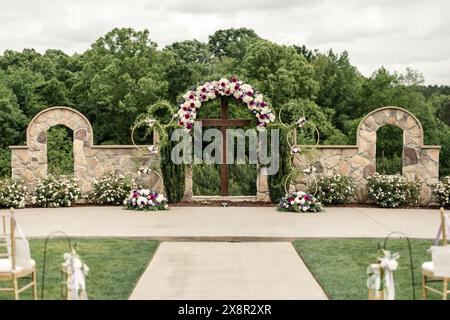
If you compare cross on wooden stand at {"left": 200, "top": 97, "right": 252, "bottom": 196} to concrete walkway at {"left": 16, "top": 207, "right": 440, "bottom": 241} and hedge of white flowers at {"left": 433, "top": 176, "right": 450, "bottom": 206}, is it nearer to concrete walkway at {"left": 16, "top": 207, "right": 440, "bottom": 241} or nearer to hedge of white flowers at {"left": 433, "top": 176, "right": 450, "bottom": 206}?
concrete walkway at {"left": 16, "top": 207, "right": 440, "bottom": 241}

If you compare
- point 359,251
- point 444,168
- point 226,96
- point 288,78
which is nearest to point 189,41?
point 288,78

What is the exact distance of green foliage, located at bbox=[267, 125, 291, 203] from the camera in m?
14.2

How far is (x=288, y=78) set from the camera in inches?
1314

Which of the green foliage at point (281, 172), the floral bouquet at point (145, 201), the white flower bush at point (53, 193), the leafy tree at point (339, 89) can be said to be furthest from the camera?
the leafy tree at point (339, 89)

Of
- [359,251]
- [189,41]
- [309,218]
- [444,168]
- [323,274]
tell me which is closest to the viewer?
[323,274]

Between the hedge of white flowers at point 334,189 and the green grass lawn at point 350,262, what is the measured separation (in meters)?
4.21

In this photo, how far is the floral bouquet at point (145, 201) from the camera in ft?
44.4

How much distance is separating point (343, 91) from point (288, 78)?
22.2 ft

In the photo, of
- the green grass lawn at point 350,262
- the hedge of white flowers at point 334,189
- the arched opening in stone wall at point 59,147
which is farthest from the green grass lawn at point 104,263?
the arched opening in stone wall at point 59,147

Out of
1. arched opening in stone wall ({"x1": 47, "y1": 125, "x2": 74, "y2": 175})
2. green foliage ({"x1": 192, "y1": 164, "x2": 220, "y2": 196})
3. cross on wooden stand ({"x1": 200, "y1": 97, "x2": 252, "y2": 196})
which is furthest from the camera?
arched opening in stone wall ({"x1": 47, "y1": 125, "x2": 74, "y2": 175})

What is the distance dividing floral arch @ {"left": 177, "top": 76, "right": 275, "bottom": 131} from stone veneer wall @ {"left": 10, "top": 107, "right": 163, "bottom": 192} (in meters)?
1.47

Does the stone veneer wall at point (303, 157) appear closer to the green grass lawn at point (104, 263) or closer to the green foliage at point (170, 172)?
the green foliage at point (170, 172)

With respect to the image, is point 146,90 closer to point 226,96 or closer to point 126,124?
point 126,124

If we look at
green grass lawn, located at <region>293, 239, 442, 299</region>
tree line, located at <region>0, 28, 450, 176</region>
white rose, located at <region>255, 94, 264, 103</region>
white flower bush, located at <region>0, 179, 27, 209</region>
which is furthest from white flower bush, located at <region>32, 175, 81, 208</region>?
tree line, located at <region>0, 28, 450, 176</region>
